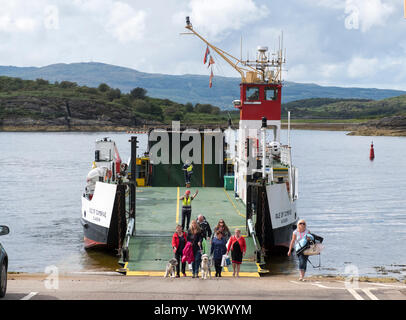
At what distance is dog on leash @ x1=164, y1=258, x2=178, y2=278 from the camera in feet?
48.7

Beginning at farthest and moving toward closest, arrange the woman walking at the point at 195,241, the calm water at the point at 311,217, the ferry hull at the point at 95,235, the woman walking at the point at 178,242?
1. the calm water at the point at 311,217
2. the ferry hull at the point at 95,235
3. the woman walking at the point at 178,242
4. the woman walking at the point at 195,241

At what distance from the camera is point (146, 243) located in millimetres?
19156

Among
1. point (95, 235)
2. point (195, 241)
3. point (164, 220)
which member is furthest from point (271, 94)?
point (195, 241)

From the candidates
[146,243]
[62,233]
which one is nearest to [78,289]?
[146,243]

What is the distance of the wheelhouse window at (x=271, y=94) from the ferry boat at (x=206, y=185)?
0.05m

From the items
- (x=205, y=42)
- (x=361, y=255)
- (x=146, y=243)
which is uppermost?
(x=205, y=42)

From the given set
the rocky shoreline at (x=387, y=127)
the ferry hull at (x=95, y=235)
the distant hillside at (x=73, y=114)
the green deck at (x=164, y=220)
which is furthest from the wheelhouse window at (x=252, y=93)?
the rocky shoreline at (x=387, y=127)

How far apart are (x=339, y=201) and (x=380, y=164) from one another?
147ft

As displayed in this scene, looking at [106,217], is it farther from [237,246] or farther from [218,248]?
[237,246]

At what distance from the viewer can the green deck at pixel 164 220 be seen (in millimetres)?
17203

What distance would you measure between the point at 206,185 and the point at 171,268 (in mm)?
16145

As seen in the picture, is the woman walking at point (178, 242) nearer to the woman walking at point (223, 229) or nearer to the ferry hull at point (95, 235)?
the woman walking at point (223, 229)

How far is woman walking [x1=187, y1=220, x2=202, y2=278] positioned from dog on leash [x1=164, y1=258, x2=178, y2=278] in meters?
0.50

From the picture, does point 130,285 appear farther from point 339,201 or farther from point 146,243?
point 339,201
